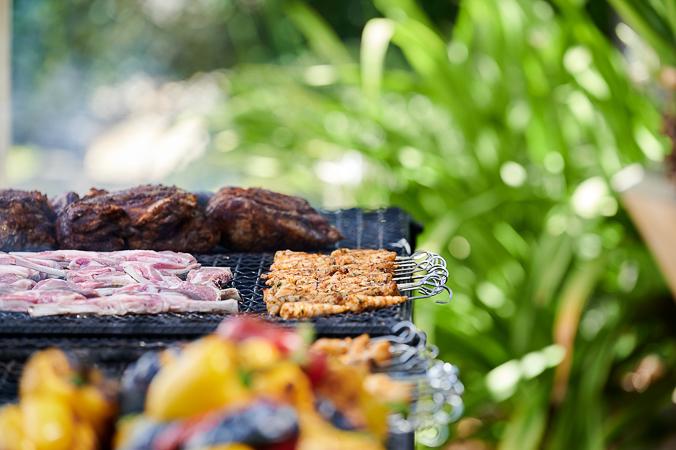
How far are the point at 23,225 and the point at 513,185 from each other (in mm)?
1949

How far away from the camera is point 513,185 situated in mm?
3363

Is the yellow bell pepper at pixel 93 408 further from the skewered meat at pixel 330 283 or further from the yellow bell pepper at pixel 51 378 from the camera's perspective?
the skewered meat at pixel 330 283

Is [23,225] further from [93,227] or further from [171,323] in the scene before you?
[171,323]

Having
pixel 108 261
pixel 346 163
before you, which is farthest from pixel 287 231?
pixel 346 163

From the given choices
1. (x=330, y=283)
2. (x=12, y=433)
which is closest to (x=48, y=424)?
(x=12, y=433)

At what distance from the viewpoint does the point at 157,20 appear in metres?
6.47

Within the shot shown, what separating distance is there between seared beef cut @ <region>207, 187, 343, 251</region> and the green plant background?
101 centimetres

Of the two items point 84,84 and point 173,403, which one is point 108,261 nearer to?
point 173,403

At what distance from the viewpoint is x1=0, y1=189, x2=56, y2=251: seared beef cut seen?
5.98 feet

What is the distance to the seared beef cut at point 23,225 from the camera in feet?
5.98

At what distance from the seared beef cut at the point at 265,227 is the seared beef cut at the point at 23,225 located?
323 millimetres

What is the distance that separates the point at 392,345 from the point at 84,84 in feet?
Answer: 17.8

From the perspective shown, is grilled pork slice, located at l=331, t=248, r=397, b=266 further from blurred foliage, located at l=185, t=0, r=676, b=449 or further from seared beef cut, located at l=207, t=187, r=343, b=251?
blurred foliage, located at l=185, t=0, r=676, b=449

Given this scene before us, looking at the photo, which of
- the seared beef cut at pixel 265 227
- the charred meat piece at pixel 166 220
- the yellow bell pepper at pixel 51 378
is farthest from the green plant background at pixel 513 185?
the yellow bell pepper at pixel 51 378
